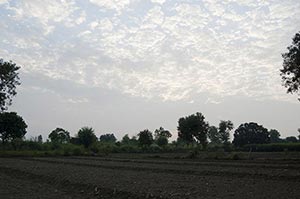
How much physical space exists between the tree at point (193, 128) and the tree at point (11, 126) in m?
42.8

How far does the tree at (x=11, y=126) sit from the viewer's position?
274ft

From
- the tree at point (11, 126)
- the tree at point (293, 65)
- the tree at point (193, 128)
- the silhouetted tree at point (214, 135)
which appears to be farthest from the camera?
the silhouetted tree at point (214, 135)

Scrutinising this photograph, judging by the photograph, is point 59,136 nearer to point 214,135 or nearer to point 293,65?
point 214,135

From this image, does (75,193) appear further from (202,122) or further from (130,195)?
(202,122)

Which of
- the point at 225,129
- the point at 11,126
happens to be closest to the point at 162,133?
the point at 225,129

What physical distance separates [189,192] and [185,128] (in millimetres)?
82727

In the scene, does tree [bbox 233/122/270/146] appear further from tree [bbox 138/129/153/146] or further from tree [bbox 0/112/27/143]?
tree [bbox 0/112/27/143]

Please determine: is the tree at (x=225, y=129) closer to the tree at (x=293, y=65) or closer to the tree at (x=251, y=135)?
the tree at (x=251, y=135)

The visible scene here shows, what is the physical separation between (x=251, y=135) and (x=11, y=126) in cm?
9047

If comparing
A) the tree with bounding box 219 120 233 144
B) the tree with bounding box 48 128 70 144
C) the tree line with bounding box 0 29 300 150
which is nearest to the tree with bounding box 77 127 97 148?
the tree line with bounding box 0 29 300 150

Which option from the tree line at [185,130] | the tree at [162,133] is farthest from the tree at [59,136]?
the tree at [162,133]

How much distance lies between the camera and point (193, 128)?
96.2 metres

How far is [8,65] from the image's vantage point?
4878 centimetres

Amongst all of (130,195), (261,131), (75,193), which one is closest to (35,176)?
(75,193)
